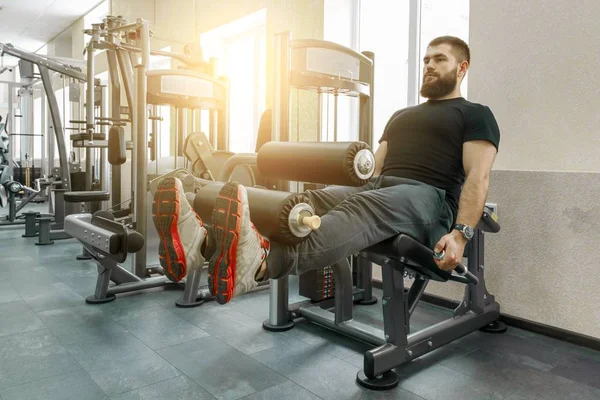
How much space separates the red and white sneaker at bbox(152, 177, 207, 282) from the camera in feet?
5.03

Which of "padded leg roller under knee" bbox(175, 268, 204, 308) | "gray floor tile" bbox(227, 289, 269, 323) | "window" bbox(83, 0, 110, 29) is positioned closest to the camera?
"gray floor tile" bbox(227, 289, 269, 323)

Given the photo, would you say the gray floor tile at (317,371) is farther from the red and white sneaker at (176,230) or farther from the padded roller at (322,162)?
the padded roller at (322,162)

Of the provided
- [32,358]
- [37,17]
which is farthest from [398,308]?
[37,17]

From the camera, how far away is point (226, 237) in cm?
126

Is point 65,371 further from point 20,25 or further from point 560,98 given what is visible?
point 20,25

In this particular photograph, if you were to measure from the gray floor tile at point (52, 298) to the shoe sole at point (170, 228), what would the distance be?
127 centimetres

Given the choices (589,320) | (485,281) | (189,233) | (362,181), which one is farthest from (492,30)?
(189,233)

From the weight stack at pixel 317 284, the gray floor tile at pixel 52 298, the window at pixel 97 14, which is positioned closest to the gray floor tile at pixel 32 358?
the gray floor tile at pixel 52 298

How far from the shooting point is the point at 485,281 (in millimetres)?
2373

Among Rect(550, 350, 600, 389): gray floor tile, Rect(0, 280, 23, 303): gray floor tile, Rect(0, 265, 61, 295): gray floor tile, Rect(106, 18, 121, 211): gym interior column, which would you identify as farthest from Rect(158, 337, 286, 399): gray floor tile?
Rect(106, 18, 121, 211): gym interior column

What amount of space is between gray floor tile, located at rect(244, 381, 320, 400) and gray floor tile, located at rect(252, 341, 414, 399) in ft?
0.08

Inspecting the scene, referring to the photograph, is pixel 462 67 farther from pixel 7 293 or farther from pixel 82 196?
pixel 7 293

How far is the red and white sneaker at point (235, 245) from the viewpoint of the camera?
1.25m

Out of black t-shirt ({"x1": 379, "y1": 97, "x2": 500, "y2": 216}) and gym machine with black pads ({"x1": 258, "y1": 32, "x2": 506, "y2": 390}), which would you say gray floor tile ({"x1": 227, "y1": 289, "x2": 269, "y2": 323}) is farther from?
black t-shirt ({"x1": 379, "y1": 97, "x2": 500, "y2": 216})
